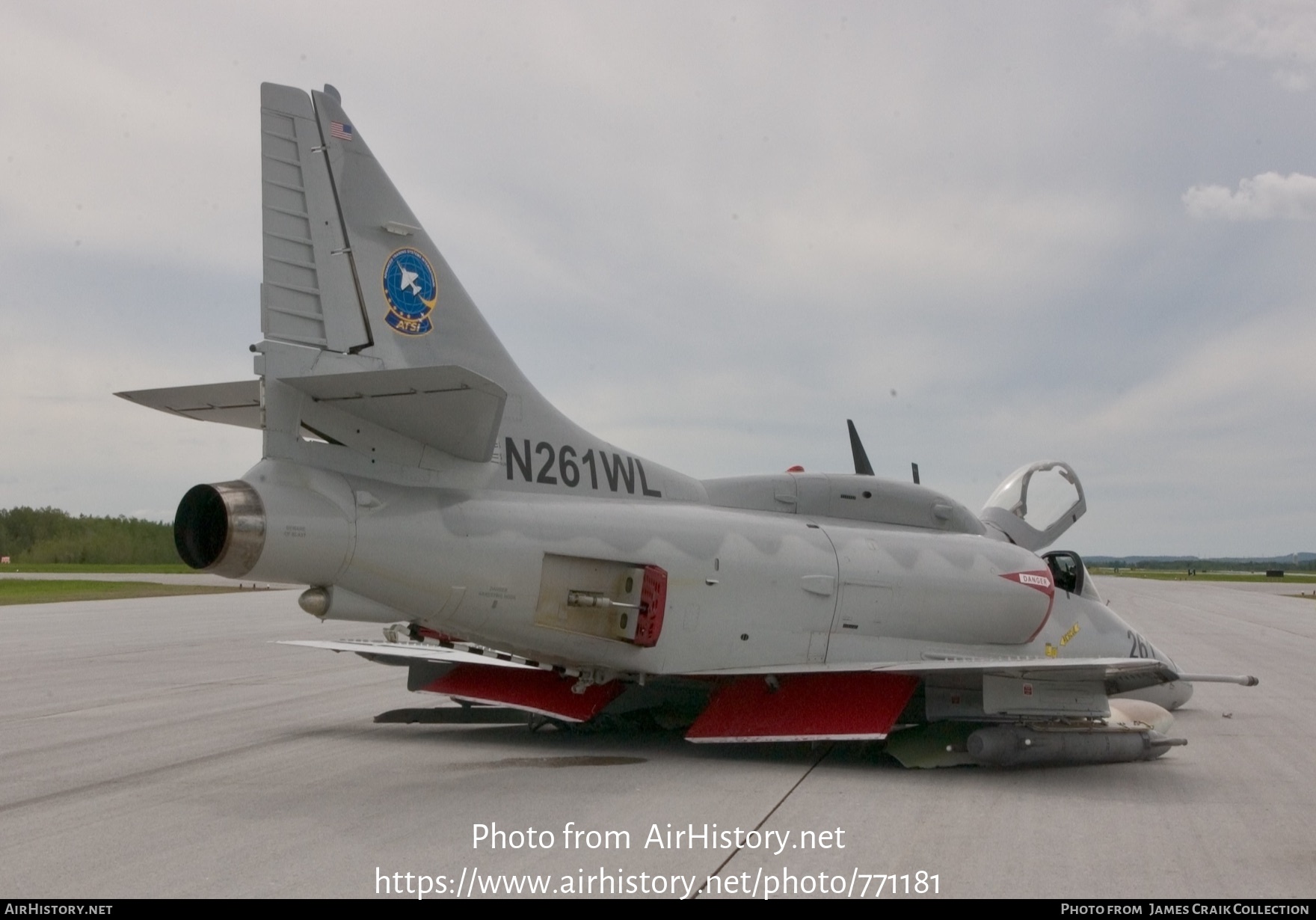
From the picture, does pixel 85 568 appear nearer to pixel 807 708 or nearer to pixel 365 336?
pixel 365 336

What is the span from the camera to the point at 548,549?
9164 mm

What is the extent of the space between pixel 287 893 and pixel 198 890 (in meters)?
0.43

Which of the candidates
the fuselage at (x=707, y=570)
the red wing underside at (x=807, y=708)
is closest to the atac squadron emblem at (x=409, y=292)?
the fuselage at (x=707, y=570)

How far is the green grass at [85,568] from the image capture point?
58312 millimetres

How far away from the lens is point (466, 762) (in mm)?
9297

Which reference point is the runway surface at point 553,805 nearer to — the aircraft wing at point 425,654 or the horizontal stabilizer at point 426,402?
the aircraft wing at point 425,654

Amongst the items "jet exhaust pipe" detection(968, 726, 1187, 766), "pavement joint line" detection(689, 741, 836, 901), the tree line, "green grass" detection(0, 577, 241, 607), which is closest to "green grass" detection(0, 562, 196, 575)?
the tree line

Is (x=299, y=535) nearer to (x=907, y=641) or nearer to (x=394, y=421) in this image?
(x=394, y=421)

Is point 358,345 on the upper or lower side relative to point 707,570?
upper

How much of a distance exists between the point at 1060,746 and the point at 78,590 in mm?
38125

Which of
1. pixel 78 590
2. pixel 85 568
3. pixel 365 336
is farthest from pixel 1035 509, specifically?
pixel 85 568

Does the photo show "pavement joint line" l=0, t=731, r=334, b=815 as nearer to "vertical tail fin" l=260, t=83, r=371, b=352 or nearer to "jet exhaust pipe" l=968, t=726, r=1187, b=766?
"vertical tail fin" l=260, t=83, r=371, b=352

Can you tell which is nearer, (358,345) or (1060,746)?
(358,345)

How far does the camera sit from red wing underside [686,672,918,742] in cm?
918
